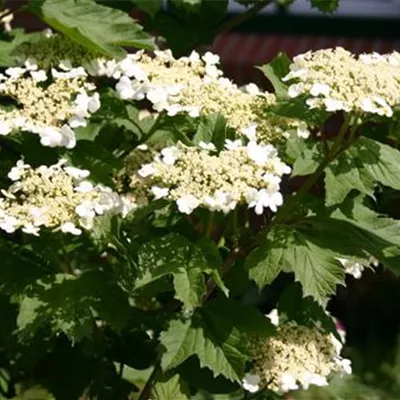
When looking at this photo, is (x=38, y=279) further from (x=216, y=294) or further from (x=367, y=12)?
(x=367, y=12)

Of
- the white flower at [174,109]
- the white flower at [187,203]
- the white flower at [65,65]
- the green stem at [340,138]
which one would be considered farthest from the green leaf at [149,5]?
the white flower at [187,203]

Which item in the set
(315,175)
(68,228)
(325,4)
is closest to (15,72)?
(68,228)

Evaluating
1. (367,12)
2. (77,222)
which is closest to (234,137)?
(77,222)

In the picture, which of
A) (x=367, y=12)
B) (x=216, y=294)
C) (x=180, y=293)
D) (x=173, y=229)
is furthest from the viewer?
(x=367, y=12)

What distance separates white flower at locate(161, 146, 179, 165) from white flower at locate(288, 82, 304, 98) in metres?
0.24

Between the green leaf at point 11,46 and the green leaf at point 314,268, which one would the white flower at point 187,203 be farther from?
the green leaf at point 11,46

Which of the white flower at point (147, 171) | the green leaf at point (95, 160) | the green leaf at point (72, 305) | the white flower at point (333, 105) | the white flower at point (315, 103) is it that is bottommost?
the green leaf at point (72, 305)

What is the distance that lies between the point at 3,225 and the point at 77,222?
136 millimetres

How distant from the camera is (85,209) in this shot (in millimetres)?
2137

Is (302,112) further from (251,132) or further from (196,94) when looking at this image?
(196,94)

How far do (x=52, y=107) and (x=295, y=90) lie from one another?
47cm

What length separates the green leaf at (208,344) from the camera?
217cm

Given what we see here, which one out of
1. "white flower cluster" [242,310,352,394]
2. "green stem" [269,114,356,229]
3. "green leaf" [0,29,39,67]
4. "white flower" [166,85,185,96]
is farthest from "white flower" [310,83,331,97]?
"green leaf" [0,29,39,67]

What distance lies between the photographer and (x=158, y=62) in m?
2.48
